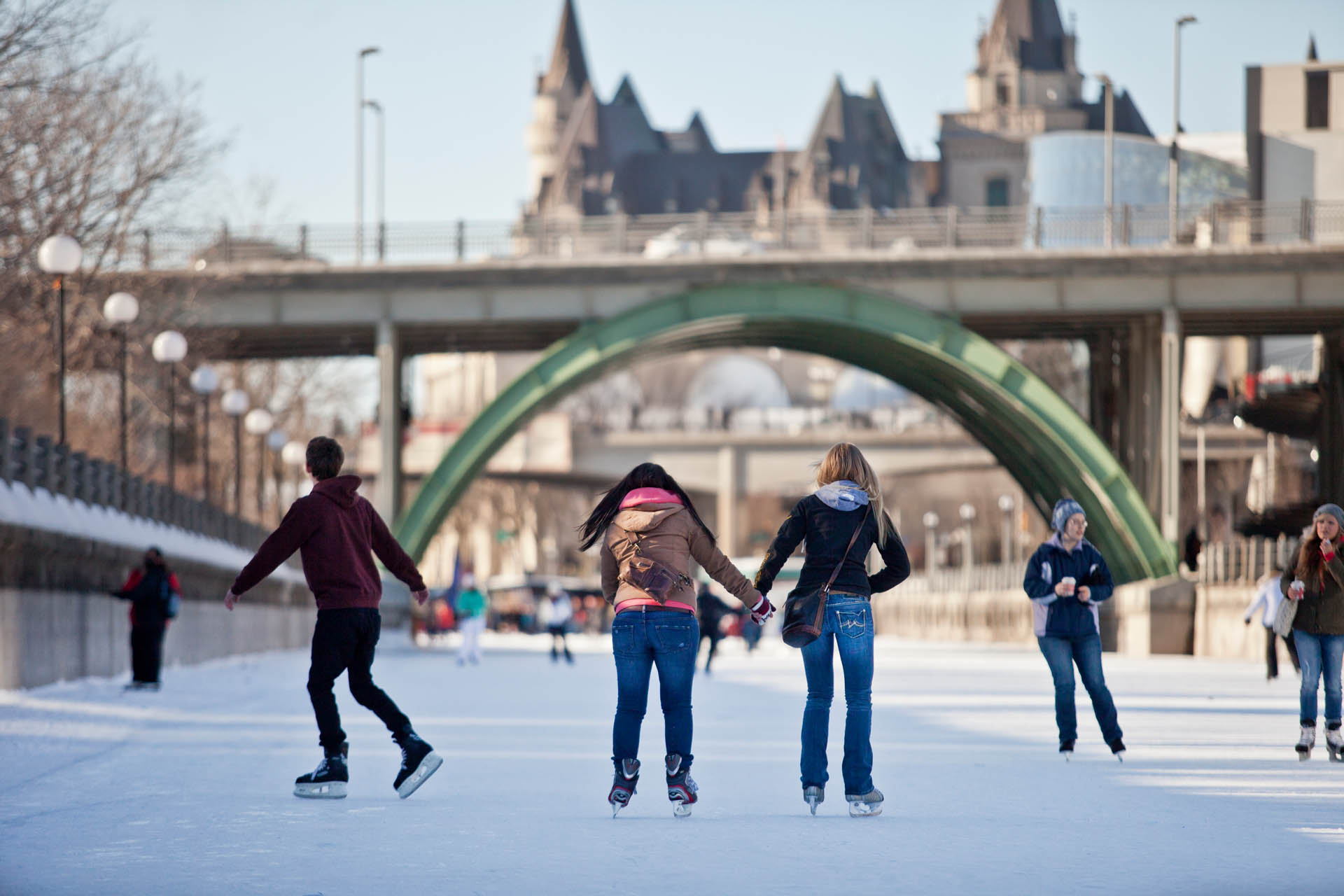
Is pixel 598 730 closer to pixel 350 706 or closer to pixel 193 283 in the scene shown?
pixel 350 706

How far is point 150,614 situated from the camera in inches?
810

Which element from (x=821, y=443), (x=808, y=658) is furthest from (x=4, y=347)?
(x=821, y=443)

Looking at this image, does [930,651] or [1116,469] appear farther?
[930,651]

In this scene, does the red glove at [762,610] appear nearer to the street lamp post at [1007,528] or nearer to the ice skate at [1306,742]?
the ice skate at [1306,742]

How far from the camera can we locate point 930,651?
154 ft

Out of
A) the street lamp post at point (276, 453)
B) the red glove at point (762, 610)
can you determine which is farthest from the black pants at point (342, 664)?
the street lamp post at point (276, 453)

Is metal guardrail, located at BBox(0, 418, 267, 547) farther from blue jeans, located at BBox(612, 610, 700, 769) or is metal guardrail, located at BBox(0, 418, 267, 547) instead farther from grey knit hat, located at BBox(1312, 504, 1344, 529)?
grey knit hat, located at BBox(1312, 504, 1344, 529)

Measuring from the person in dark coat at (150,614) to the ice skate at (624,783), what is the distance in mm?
12005

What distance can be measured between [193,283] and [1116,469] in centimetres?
1984

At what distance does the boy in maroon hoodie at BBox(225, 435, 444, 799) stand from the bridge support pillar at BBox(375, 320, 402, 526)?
3371 centimetres

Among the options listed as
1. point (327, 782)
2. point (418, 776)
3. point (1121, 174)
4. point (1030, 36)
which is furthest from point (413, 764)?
point (1030, 36)

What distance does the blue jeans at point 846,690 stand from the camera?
30.5 ft

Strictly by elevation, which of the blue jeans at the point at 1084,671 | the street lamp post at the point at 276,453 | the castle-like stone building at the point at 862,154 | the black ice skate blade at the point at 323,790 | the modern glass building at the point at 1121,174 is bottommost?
the black ice skate blade at the point at 323,790

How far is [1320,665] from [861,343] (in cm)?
3351
